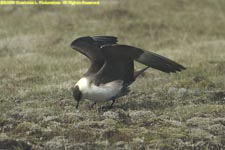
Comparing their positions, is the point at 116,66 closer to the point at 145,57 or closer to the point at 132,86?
the point at 145,57

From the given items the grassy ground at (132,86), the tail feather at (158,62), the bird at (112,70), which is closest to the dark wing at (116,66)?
the bird at (112,70)

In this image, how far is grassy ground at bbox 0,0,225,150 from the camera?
7453mm

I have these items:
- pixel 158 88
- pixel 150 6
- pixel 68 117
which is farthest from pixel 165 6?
pixel 68 117

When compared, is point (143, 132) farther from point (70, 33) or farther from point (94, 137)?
point (70, 33)

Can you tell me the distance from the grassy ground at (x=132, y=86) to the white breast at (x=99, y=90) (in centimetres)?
25

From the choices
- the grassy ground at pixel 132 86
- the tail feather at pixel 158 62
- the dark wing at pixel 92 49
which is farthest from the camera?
the dark wing at pixel 92 49

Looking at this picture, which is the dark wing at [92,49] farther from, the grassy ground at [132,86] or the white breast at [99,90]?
the grassy ground at [132,86]

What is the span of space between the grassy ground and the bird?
0.97 ft

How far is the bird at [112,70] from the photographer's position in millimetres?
8438

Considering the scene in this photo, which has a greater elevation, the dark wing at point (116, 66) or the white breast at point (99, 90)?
the dark wing at point (116, 66)

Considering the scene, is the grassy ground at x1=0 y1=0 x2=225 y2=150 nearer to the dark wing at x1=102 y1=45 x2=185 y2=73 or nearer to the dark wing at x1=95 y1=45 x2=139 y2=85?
the dark wing at x1=95 y1=45 x2=139 y2=85

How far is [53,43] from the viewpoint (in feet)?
53.6

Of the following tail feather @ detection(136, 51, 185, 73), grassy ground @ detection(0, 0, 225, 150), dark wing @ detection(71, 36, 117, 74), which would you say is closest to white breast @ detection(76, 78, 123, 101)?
grassy ground @ detection(0, 0, 225, 150)

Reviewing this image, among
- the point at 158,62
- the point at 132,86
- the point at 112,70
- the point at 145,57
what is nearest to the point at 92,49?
the point at 112,70
